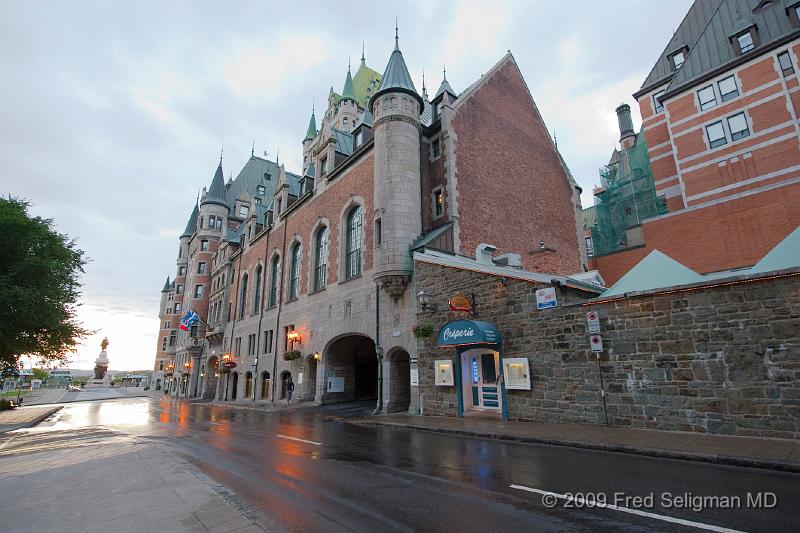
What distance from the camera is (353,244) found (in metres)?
25.1

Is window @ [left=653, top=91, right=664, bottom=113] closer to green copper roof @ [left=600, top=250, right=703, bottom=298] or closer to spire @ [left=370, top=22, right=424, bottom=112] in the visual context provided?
spire @ [left=370, top=22, right=424, bottom=112]

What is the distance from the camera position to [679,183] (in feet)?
104

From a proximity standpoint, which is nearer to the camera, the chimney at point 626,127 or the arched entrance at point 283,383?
the arched entrance at point 283,383

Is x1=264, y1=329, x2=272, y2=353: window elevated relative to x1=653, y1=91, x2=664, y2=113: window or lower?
lower

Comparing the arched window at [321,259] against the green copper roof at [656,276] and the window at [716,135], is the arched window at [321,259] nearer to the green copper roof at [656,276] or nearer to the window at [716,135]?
the green copper roof at [656,276]

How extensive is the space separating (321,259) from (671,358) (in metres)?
22.2

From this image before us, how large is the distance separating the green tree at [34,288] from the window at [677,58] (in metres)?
48.0

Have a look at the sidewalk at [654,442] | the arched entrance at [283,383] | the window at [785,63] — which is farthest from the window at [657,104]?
the arched entrance at [283,383]

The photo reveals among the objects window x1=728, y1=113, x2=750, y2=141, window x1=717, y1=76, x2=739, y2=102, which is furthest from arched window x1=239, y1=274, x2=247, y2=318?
window x1=717, y1=76, x2=739, y2=102

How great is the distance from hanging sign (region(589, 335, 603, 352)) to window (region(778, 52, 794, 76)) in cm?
2931

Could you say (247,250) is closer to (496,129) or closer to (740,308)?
(496,129)

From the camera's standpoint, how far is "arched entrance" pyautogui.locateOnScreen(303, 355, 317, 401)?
2631 cm

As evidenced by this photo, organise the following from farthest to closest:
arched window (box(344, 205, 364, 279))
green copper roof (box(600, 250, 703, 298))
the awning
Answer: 1. arched window (box(344, 205, 364, 279))
2. the awning
3. green copper roof (box(600, 250, 703, 298))

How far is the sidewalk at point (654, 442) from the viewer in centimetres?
694
